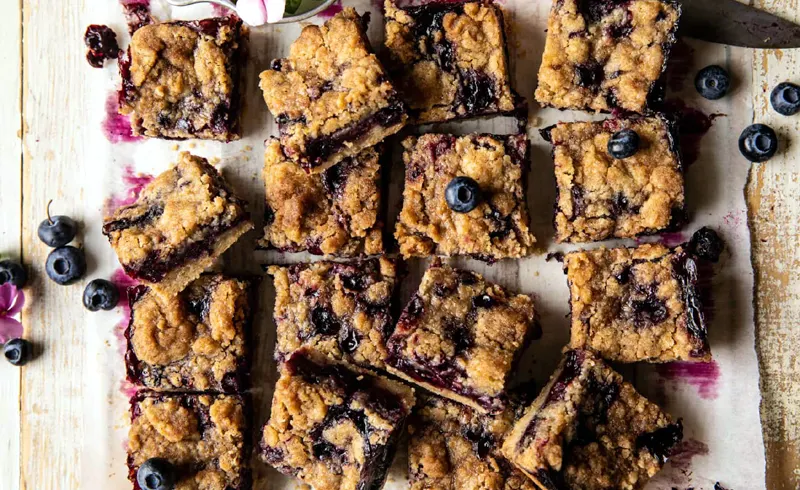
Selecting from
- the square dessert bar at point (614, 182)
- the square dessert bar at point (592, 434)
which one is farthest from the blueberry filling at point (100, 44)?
the square dessert bar at point (592, 434)

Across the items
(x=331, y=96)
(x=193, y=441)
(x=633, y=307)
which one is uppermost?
(x=331, y=96)

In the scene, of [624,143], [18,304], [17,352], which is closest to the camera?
[624,143]

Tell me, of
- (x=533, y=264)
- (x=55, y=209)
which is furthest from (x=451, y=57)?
(x=55, y=209)

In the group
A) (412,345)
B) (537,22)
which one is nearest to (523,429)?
(412,345)

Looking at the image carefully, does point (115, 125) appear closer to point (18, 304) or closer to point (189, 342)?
point (18, 304)

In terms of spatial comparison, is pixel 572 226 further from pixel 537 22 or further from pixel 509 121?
pixel 537 22

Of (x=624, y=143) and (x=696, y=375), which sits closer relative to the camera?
(x=624, y=143)

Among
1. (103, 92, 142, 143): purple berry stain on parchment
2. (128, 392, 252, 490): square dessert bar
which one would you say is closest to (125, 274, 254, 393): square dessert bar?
(128, 392, 252, 490): square dessert bar
